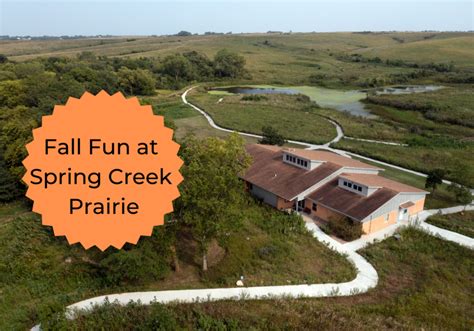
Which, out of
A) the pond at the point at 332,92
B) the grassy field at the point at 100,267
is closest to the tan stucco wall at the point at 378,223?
the grassy field at the point at 100,267

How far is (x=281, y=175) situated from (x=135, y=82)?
6119cm

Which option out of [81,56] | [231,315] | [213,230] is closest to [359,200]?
[213,230]

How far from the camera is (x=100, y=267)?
22297 mm

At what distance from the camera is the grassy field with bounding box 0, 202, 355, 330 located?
66.3ft

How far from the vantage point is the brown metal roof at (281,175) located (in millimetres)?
31578

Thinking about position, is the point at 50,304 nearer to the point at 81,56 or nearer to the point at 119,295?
the point at 119,295

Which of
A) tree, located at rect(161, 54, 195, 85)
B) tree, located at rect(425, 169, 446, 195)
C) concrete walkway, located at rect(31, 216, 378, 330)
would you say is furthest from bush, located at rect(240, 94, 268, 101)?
concrete walkway, located at rect(31, 216, 378, 330)

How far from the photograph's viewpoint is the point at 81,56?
11269 cm

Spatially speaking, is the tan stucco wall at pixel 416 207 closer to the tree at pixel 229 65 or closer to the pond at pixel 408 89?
the pond at pixel 408 89

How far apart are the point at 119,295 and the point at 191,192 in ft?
21.9

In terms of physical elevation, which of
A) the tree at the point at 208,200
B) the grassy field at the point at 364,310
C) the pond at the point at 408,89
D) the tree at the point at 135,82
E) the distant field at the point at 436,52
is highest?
the distant field at the point at 436,52

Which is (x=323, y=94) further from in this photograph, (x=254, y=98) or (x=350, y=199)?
(x=350, y=199)

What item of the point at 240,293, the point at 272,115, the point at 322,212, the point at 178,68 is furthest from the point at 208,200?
the point at 178,68

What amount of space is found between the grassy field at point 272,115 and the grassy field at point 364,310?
29398 millimetres
